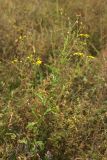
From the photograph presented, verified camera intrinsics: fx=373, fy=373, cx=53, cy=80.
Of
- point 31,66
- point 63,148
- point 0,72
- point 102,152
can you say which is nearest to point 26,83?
point 31,66

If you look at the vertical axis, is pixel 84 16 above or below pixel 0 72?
above

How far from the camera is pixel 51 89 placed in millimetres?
3031

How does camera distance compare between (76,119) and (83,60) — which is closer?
(76,119)

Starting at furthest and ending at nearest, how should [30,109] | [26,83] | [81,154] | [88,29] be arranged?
[88,29]
[26,83]
[30,109]
[81,154]

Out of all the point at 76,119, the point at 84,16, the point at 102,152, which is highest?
the point at 84,16

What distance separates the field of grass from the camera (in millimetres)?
2861

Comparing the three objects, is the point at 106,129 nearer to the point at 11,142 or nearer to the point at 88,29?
the point at 11,142

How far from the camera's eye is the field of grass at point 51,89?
2861 mm

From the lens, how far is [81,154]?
2801 mm

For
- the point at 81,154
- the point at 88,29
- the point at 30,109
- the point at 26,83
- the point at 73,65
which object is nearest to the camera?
the point at 81,154

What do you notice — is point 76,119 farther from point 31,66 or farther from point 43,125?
point 31,66

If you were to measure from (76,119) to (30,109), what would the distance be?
1.31 ft

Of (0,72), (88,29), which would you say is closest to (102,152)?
(0,72)

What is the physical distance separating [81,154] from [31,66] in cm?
101
